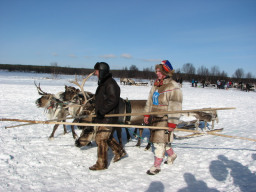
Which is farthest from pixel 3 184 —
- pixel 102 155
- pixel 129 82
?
pixel 129 82

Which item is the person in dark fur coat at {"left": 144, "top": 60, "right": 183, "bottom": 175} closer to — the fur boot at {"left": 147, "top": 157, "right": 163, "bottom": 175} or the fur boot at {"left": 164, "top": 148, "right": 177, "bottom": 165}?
the fur boot at {"left": 147, "top": 157, "right": 163, "bottom": 175}

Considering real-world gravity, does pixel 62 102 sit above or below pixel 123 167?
above

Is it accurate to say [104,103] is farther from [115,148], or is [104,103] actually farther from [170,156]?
[170,156]

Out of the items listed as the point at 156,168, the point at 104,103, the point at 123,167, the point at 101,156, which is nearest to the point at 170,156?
the point at 156,168

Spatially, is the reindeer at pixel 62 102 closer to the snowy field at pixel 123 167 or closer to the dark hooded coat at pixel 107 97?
the snowy field at pixel 123 167

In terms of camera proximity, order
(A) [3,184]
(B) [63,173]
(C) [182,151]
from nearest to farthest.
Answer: (A) [3,184] < (B) [63,173] < (C) [182,151]

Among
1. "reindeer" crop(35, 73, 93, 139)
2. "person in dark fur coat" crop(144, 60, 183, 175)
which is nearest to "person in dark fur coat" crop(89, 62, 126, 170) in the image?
"person in dark fur coat" crop(144, 60, 183, 175)

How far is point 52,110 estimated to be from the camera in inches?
256

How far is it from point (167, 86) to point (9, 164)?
3.75 metres

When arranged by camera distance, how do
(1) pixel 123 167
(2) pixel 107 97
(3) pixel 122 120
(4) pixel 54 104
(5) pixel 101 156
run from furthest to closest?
(4) pixel 54 104 → (3) pixel 122 120 → (1) pixel 123 167 → (5) pixel 101 156 → (2) pixel 107 97

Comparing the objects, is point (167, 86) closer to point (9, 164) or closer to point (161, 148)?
point (161, 148)

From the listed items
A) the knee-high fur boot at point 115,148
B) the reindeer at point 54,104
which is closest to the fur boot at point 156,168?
the knee-high fur boot at point 115,148

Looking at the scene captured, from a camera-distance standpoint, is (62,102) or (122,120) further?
(62,102)

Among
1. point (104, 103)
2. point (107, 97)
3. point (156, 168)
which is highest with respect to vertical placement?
point (107, 97)
